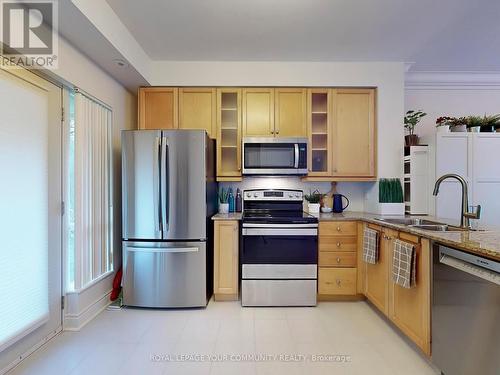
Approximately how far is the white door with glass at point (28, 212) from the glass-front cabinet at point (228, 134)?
157 centimetres

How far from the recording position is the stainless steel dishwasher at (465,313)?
A: 127 cm

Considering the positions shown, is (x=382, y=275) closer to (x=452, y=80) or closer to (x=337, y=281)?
(x=337, y=281)

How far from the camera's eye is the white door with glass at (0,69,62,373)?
1.69 meters

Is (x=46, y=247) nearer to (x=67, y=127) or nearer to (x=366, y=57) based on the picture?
(x=67, y=127)

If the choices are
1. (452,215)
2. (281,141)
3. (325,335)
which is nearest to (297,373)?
(325,335)

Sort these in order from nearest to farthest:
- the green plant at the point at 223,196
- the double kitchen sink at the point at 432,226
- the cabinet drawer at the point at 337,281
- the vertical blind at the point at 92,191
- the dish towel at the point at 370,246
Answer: the double kitchen sink at the point at 432,226
the vertical blind at the point at 92,191
the dish towel at the point at 370,246
the cabinet drawer at the point at 337,281
the green plant at the point at 223,196

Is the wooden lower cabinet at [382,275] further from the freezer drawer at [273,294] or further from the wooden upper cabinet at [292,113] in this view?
the wooden upper cabinet at [292,113]

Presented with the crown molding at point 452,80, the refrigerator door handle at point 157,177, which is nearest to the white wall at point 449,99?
the crown molding at point 452,80

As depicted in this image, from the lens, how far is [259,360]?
186cm

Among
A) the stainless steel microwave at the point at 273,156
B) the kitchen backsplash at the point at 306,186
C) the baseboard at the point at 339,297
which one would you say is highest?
the stainless steel microwave at the point at 273,156

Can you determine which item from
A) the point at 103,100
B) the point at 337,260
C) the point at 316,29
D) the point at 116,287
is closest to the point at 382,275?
the point at 337,260

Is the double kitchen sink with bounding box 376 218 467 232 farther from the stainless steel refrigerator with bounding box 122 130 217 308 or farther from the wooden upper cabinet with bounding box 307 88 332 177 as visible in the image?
the stainless steel refrigerator with bounding box 122 130 217 308

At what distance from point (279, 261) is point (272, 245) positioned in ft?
0.58

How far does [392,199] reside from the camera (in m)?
2.99
